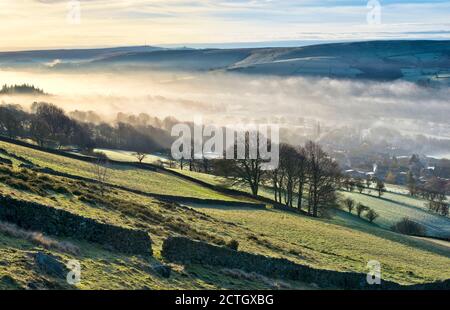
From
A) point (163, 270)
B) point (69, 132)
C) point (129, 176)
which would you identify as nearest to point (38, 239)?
point (163, 270)

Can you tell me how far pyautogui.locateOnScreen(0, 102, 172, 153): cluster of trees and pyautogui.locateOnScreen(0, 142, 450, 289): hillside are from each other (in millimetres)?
40634

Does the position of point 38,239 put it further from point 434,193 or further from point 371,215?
point 434,193

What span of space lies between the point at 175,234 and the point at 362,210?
59.4m

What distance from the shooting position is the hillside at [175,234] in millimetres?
20641

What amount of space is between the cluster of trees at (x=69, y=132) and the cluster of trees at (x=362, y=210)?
46.7 meters

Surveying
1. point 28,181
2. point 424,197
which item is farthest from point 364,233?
point 424,197

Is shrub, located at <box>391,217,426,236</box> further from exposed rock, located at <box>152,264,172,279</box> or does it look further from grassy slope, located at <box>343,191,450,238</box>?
exposed rock, located at <box>152,264,172,279</box>

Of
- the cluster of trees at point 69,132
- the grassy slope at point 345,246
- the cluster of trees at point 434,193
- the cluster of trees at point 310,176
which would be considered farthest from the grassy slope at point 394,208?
the cluster of trees at point 69,132

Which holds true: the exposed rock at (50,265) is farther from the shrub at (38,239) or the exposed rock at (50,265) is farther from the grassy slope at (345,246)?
the grassy slope at (345,246)

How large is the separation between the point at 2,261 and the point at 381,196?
101m

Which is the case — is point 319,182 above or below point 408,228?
above

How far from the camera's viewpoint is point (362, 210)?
8569 centimetres

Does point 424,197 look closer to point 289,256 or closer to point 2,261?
point 289,256

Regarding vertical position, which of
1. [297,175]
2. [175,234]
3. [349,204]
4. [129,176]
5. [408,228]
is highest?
[175,234]
